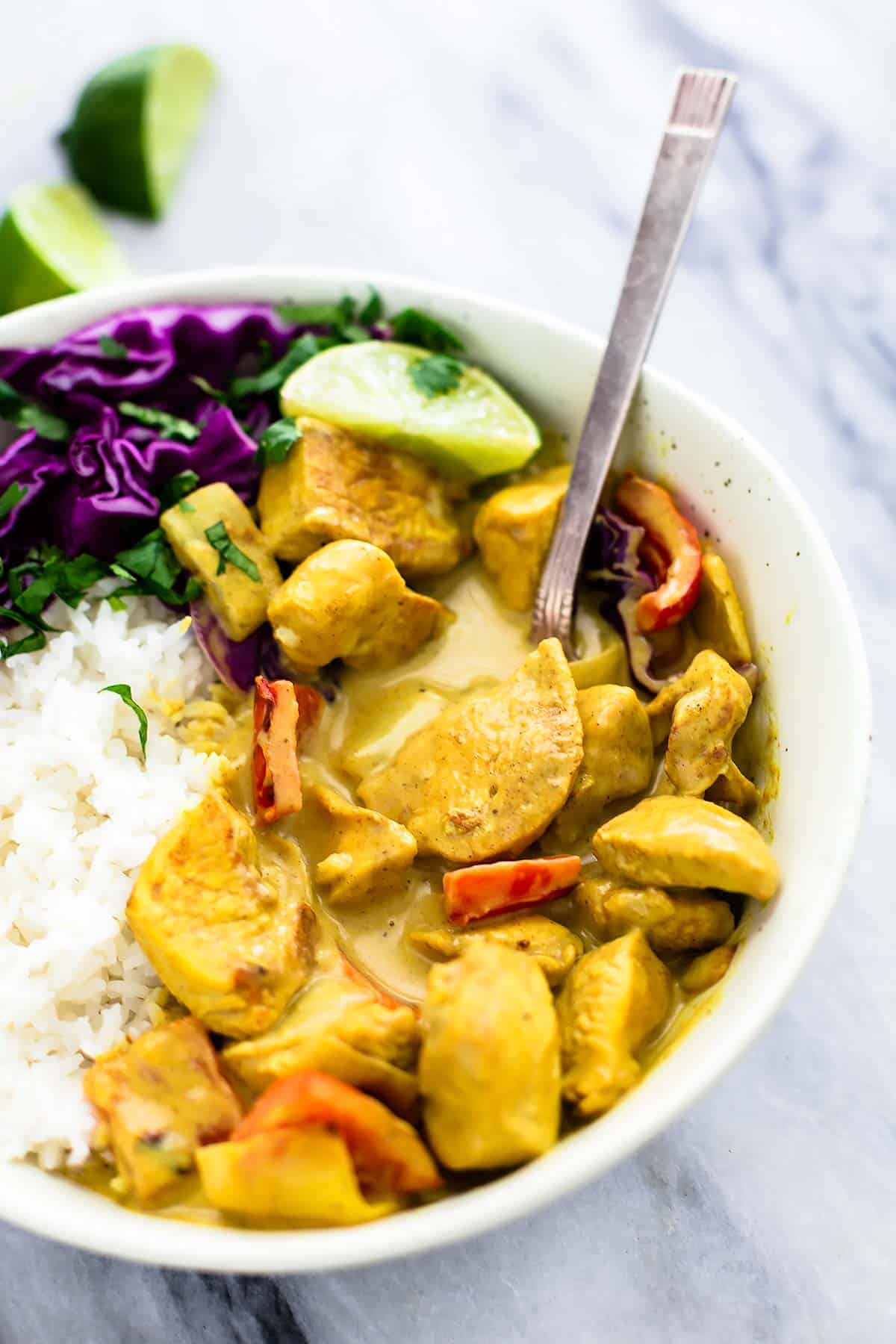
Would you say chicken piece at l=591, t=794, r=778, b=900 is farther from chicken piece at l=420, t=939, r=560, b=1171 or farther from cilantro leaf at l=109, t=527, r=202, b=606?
cilantro leaf at l=109, t=527, r=202, b=606

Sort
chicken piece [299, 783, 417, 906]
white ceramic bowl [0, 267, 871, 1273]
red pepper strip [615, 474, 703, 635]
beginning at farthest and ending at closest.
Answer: red pepper strip [615, 474, 703, 635], chicken piece [299, 783, 417, 906], white ceramic bowl [0, 267, 871, 1273]

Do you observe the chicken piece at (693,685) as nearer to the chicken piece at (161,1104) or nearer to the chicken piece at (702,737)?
the chicken piece at (702,737)

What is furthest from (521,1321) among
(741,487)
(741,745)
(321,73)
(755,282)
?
(321,73)

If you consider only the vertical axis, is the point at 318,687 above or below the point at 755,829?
below

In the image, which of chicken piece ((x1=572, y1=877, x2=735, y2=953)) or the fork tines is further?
the fork tines

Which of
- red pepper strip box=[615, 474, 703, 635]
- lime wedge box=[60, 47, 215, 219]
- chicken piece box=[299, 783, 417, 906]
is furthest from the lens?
lime wedge box=[60, 47, 215, 219]

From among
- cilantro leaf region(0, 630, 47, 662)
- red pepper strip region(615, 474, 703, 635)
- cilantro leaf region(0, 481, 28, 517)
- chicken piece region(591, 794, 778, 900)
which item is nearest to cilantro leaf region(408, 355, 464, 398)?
red pepper strip region(615, 474, 703, 635)

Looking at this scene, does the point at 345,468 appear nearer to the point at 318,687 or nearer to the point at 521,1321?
the point at 318,687
